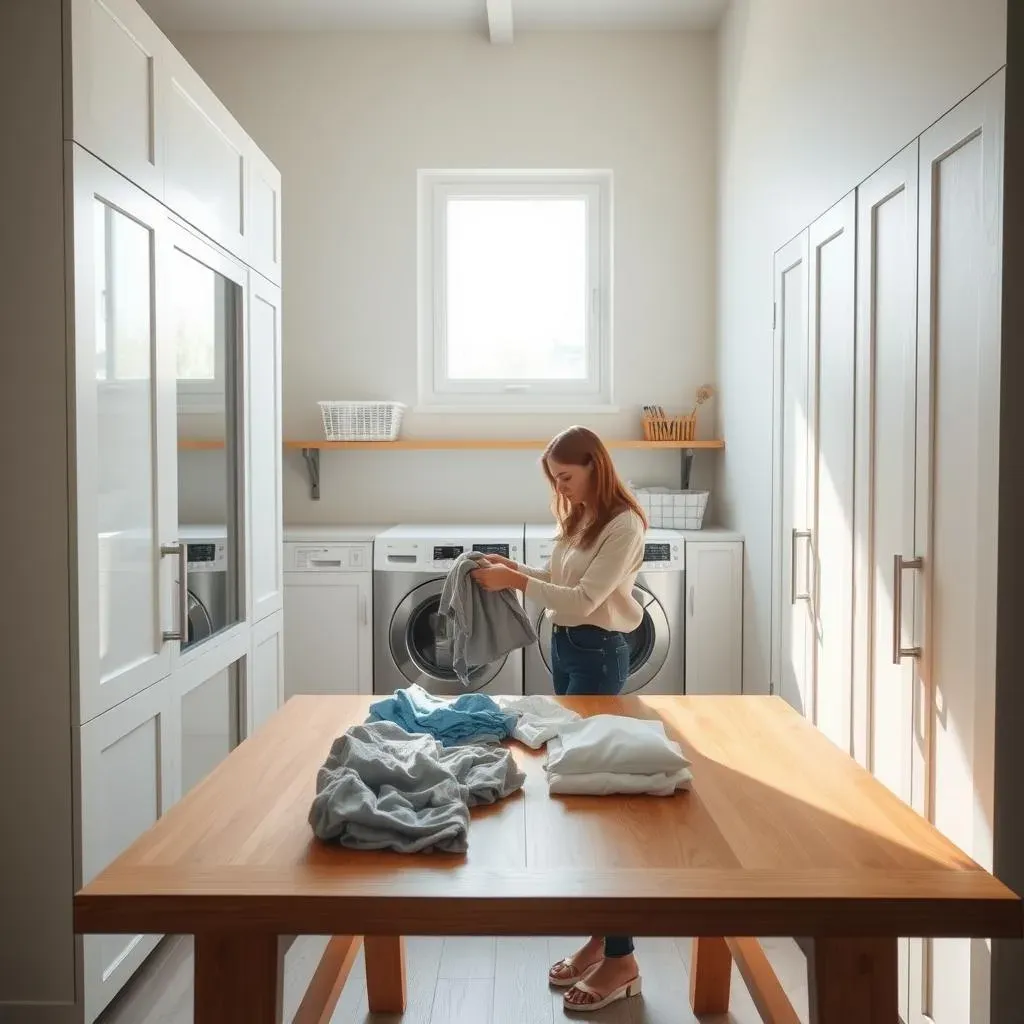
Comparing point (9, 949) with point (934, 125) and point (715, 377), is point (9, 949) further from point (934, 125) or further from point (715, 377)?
point (715, 377)

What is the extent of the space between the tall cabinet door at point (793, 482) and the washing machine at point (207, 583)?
66.9 inches

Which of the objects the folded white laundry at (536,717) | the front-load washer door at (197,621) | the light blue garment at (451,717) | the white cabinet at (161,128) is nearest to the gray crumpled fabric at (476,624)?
the folded white laundry at (536,717)

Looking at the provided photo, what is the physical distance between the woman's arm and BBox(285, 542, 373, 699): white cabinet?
5.37 ft

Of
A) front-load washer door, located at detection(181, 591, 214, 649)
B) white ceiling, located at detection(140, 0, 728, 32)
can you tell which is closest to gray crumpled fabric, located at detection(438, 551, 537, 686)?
front-load washer door, located at detection(181, 591, 214, 649)

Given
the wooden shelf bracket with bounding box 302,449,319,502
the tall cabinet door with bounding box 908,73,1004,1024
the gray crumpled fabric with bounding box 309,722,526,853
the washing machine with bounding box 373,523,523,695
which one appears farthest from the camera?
the wooden shelf bracket with bounding box 302,449,319,502

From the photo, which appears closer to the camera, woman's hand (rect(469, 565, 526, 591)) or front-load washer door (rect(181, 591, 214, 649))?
woman's hand (rect(469, 565, 526, 591))

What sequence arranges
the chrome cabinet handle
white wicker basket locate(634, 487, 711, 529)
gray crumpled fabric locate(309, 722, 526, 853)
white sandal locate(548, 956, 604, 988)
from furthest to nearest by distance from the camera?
white wicker basket locate(634, 487, 711, 529)
the chrome cabinet handle
white sandal locate(548, 956, 604, 988)
gray crumpled fabric locate(309, 722, 526, 853)

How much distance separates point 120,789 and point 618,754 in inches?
47.9

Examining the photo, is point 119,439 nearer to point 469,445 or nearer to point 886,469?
point 886,469

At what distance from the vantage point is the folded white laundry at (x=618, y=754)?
1.62 m

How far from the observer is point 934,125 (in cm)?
208

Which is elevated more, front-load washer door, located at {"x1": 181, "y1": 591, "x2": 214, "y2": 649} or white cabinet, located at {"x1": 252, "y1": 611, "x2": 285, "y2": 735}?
front-load washer door, located at {"x1": 181, "y1": 591, "x2": 214, "y2": 649}

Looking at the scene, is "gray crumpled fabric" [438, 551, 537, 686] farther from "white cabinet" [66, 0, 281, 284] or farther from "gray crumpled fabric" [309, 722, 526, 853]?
"white cabinet" [66, 0, 281, 284]

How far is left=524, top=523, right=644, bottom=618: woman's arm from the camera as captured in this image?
8.39 ft
